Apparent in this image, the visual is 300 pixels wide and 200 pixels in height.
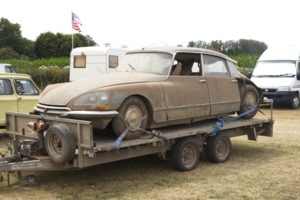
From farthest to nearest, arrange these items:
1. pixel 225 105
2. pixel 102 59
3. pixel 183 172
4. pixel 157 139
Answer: pixel 102 59
pixel 225 105
pixel 183 172
pixel 157 139

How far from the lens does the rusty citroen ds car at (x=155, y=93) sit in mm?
6523

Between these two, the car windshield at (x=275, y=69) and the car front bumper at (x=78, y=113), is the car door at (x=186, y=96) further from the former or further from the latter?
→ the car windshield at (x=275, y=69)

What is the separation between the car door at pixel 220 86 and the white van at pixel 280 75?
9427 millimetres

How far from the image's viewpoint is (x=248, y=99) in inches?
366

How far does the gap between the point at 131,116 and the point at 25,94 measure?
16.9 feet

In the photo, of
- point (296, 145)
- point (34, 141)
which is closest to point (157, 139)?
point (34, 141)

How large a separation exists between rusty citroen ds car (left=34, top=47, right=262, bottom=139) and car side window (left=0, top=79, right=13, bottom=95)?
3.45 metres

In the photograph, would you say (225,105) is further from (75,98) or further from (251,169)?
(75,98)

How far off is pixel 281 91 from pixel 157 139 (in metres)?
11.8

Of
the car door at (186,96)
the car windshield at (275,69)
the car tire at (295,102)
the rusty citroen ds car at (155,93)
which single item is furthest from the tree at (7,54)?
the car door at (186,96)

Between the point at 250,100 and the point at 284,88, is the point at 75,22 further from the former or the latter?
the point at 250,100

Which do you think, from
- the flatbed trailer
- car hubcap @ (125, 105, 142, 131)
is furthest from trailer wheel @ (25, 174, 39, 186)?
car hubcap @ (125, 105, 142, 131)

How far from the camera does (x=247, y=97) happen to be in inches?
365

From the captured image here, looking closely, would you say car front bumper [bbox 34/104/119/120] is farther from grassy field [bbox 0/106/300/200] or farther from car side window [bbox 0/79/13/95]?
car side window [bbox 0/79/13/95]
